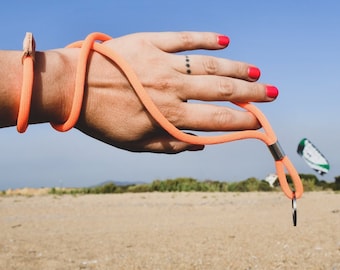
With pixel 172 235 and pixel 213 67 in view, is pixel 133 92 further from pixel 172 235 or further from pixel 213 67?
pixel 172 235

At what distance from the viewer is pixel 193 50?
4.90 feet

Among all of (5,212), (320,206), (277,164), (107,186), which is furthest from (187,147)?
(107,186)

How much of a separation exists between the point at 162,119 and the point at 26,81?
1.23ft

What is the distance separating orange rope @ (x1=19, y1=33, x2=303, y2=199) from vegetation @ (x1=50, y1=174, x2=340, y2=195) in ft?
42.9

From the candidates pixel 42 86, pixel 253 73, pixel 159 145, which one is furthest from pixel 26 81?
pixel 253 73

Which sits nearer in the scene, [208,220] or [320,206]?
[208,220]

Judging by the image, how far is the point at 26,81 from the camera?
1265mm

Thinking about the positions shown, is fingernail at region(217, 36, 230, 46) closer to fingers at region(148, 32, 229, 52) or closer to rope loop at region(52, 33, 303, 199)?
fingers at region(148, 32, 229, 52)

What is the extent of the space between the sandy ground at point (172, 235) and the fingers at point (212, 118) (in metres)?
3.50

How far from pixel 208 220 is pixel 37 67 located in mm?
7261

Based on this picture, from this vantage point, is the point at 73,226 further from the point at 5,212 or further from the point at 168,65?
the point at 168,65

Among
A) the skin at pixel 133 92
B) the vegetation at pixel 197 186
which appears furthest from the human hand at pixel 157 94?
the vegetation at pixel 197 186

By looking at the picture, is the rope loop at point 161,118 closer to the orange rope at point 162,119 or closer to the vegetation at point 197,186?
the orange rope at point 162,119

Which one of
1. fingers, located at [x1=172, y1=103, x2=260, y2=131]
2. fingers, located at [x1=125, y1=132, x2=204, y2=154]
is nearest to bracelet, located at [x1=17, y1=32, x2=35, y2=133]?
fingers, located at [x1=125, y1=132, x2=204, y2=154]
